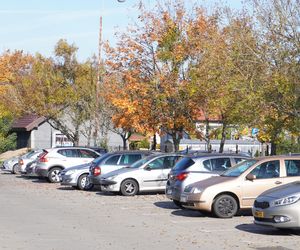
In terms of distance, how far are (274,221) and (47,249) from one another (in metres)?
4.35

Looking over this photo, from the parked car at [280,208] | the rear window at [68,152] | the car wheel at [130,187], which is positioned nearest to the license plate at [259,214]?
the parked car at [280,208]

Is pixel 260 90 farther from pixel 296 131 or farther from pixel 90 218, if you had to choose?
pixel 90 218

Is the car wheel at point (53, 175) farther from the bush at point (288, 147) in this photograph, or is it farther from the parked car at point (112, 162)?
the bush at point (288, 147)

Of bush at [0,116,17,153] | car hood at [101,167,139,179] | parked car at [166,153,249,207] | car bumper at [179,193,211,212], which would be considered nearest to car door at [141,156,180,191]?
car hood at [101,167,139,179]

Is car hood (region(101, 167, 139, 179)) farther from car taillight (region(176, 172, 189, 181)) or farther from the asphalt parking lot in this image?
car taillight (region(176, 172, 189, 181))

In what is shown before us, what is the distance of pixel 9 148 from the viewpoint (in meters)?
53.3

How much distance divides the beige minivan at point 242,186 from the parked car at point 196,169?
1186 mm

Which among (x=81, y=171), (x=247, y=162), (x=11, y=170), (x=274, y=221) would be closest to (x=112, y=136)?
(x=11, y=170)

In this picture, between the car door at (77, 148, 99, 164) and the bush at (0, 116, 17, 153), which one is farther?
the bush at (0, 116, 17, 153)

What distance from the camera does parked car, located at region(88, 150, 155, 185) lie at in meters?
22.8

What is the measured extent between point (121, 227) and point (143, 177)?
7.68 m

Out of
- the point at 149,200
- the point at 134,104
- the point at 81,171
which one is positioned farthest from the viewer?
the point at 134,104

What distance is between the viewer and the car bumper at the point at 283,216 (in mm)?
11949

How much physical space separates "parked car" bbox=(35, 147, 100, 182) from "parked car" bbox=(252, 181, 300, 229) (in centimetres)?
1623
